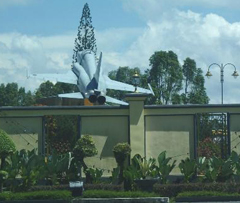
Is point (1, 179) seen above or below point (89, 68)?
below

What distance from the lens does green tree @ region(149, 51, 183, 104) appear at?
217 feet

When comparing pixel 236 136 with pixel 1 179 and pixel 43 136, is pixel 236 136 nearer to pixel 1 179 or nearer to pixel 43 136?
pixel 43 136

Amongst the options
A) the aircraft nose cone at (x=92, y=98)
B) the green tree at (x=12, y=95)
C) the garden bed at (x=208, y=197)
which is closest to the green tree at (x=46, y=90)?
the green tree at (x=12, y=95)

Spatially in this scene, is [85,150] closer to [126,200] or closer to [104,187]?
[104,187]

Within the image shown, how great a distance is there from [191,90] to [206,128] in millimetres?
49093

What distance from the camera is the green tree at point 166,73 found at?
66.1 meters

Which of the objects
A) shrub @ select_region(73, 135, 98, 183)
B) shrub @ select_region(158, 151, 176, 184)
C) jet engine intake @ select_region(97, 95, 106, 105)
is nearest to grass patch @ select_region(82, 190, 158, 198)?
shrub @ select_region(158, 151, 176, 184)

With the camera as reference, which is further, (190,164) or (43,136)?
(43,136)

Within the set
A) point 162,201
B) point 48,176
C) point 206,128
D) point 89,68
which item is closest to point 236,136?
point 206,128

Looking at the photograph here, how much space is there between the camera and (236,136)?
21062mm

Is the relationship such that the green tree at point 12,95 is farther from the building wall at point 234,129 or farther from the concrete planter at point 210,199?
the concrete planter at point 210,199

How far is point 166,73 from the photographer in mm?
66750

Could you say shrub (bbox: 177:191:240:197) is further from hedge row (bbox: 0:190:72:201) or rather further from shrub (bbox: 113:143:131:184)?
hedge row (bbox: 0:190:72:201)

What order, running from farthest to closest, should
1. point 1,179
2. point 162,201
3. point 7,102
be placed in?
point 7,102, point 1,179, point 162,201
